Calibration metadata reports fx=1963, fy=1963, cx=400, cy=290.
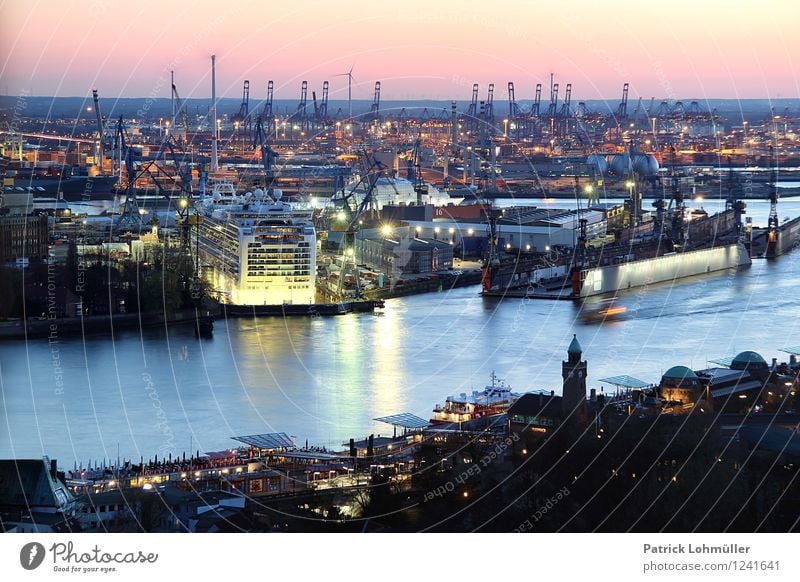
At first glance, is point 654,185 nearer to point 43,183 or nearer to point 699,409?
point 43,183

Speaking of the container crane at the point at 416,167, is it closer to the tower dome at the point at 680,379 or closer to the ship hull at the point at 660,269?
the ship hull at the point at 660,269

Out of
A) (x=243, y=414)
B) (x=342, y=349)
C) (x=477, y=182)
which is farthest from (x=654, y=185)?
(x=243, y=414)

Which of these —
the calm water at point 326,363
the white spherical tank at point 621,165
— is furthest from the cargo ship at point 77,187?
the white spherical tank at point 621,165

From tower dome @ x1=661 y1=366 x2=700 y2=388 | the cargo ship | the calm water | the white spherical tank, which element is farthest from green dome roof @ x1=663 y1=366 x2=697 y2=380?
the white spherical tank

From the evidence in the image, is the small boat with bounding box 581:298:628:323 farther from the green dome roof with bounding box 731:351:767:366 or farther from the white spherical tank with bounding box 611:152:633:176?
the white spherical tank with bounding box 611:152:633:176

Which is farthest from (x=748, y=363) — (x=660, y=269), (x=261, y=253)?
(x=660, y=269)

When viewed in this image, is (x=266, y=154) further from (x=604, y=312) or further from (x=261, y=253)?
(x=604, y=312)
